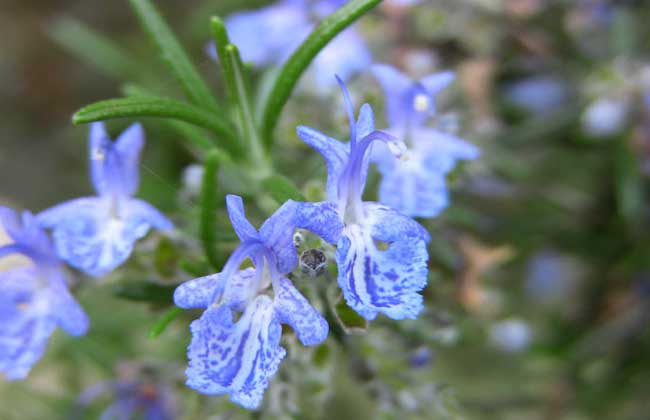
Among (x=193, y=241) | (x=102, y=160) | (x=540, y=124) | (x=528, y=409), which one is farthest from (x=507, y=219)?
(x=102, y=160)

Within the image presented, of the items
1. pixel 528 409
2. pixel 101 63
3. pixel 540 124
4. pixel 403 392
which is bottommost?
pixel 403 392

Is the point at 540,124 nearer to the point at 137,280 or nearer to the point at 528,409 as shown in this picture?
the point at 528,409

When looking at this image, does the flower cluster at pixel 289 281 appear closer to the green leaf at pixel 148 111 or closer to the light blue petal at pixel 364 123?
the light blue petal at pixel 364 123

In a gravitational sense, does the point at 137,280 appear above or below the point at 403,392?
below

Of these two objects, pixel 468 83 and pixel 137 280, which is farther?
pixel 468 83

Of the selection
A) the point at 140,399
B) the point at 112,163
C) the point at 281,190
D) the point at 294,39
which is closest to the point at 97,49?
the point at 294,39

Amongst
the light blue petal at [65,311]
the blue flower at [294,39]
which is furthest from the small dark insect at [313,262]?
the blue flower at [294,39]

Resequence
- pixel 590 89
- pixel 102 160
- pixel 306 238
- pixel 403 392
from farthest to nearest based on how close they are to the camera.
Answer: pixel 590 89, pixel 403 392, pixel 102 160, pixel 306 238

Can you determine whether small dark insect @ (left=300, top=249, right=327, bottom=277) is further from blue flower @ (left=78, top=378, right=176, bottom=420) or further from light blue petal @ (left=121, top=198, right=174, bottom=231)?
blue flower @ (left=78, top=378, right=176, bottom=420)
